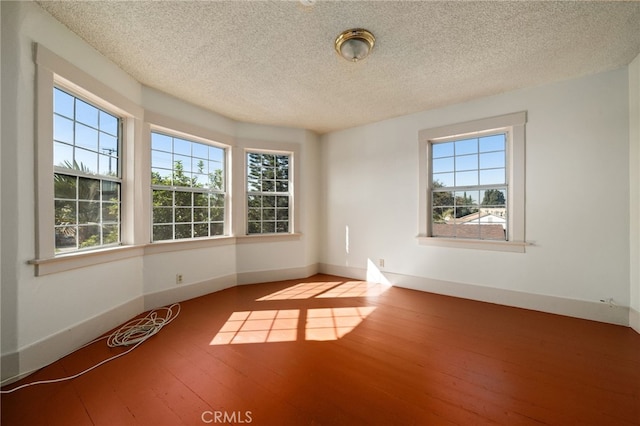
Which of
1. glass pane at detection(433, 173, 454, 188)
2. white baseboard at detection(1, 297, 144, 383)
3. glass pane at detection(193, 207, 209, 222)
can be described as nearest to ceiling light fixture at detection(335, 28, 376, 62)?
glass pane at detection(433, 173, 454, 188)

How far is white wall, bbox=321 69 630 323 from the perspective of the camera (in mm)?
2625

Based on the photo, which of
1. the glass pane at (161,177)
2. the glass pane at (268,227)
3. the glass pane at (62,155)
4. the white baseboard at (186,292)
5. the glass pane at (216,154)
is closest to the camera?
the glass pane at (62,155)

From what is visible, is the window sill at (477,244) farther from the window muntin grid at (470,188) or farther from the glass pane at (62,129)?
the glass pane at (62,129)

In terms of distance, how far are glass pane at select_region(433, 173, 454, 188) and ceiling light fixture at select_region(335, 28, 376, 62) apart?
2.20 meters

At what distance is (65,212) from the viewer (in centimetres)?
217

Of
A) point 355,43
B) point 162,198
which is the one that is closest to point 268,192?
point 162,198

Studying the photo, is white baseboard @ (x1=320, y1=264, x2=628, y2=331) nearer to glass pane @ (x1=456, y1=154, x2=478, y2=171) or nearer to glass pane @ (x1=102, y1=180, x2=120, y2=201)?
glass pane @ (x1=456, y1=154, x2=478, y2=171)

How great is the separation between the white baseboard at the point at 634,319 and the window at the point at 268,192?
13.8 ft

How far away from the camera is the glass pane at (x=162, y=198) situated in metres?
3.16

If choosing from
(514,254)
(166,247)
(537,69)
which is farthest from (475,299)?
(166,247)

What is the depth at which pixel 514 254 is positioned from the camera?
3.11m

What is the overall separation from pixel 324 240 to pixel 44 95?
391cm

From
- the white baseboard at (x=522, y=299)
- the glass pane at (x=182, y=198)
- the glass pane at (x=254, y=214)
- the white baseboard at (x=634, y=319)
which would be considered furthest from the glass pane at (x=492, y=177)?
the glass pane at (x=182, y=198)

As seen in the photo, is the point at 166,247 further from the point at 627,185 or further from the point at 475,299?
the point at 627,185
